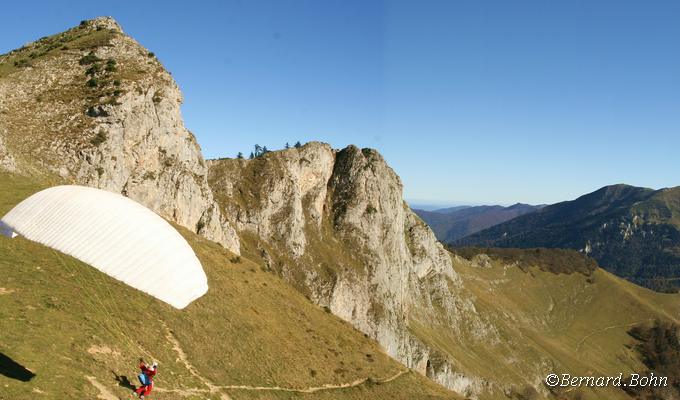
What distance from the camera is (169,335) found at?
108 feet

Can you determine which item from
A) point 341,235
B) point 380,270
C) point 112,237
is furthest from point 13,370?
point 380,270

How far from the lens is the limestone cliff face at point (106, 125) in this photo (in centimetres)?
5259

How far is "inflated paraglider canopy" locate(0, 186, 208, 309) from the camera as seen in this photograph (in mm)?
20281

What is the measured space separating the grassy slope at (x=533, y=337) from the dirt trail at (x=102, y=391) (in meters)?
98.1

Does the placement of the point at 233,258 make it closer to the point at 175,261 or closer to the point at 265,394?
the point at 265,394

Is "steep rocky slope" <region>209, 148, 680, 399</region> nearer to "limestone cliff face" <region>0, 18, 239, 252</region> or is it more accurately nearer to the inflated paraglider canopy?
"limestone cliff face" <region>0, 18, 239, 252</region>

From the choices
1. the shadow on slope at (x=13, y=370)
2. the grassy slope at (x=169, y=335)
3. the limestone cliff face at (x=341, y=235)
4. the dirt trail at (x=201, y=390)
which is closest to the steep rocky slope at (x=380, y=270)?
the limestone cliff face at (x=341, y=235)

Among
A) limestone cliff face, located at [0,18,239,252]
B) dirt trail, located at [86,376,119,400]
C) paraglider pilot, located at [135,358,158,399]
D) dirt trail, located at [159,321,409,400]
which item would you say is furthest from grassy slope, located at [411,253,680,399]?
dirt trail, located at [86,376,119,400]

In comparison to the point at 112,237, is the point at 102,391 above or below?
below

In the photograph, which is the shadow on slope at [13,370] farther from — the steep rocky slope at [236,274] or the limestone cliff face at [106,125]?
the limestone cliff face at [106,125]

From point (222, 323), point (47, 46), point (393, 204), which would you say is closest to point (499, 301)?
point (393, 204)

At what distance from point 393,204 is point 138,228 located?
103462 mm

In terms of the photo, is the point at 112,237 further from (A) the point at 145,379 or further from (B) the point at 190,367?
(B) the point at 190,367

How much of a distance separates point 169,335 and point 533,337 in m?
151
